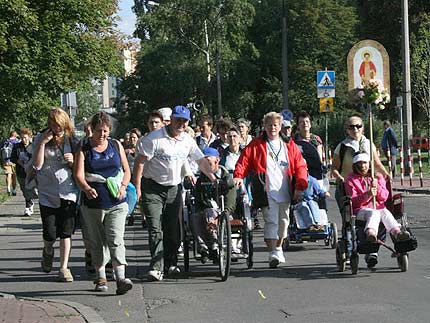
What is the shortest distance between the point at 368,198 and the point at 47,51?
20.0 meters

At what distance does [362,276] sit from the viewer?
10656 millimetres

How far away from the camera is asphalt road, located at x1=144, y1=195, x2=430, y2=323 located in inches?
334

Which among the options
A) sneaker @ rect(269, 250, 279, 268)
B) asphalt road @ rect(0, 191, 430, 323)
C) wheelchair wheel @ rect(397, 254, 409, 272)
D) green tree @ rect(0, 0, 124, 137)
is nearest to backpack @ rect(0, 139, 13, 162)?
green tree @ rect(0, 0, 124, 137)

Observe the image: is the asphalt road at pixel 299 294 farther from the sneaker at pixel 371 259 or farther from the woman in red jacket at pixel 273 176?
the woman in red jacket at pixel 273 176

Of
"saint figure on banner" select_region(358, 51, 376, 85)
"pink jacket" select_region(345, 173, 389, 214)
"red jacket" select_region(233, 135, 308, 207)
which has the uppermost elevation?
"saint figure on banner" select_region(358, 51, 376, 85)

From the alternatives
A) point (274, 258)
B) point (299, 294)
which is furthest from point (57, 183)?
point (299, 294)

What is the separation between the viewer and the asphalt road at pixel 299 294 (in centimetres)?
848

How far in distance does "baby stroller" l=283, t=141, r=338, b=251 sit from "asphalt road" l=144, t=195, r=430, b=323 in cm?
50

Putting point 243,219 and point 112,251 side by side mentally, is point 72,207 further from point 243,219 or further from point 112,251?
point 243,219

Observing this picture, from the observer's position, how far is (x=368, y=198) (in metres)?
10.9

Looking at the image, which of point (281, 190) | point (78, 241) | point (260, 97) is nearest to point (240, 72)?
point (260, 97)

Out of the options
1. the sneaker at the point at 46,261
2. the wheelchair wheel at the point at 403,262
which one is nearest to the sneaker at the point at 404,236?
the wheelchair wheel at the point at 403,262

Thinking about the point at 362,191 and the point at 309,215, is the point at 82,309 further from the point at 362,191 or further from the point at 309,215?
the point at 309,215

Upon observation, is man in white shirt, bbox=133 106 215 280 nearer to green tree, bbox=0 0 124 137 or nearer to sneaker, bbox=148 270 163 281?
sneaker, bbox=148 270 163 281
